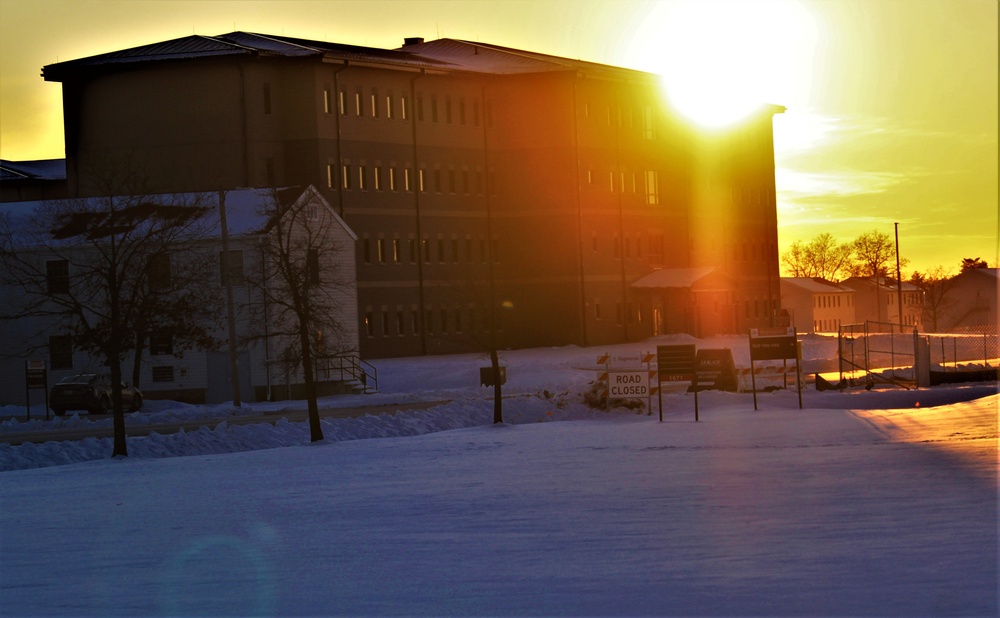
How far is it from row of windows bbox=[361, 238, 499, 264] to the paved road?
30472 mm

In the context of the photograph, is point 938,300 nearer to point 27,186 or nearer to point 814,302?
point 814,302

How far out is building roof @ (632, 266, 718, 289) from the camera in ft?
Answer: 290

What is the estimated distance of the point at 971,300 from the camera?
529ft

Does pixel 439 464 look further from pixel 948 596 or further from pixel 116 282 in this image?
pixel 948 596

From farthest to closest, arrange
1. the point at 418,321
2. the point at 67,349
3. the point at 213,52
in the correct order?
1. the point at 418,321
2. the point at 213,52
3. the point at 67,349

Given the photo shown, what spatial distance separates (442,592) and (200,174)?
215 feet

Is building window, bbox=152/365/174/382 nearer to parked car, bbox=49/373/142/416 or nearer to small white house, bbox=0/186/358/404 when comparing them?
small white house, bbox=0/186/358/404

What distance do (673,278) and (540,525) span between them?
2918 inches

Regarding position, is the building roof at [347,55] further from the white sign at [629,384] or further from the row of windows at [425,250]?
the white sign at [629,384]

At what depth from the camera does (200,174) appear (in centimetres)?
7556

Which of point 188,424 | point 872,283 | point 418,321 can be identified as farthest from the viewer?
point 872,283

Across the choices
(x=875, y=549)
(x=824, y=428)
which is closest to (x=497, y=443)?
(x=824, y=428)

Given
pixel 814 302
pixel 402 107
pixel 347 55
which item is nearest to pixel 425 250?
pixel 402 107

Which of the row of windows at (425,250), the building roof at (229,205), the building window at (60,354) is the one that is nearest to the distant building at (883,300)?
the row of windows at (425,250)
